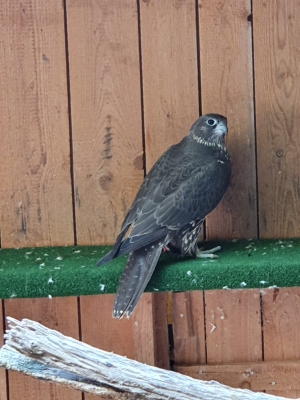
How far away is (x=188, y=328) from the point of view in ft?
6.70

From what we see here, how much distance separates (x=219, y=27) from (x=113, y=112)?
49 centimetres

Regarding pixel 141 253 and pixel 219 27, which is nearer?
pixel 141 253

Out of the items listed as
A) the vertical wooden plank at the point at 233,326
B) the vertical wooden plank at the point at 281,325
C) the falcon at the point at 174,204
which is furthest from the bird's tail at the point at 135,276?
the vertical wooden plank at the point at 281,325

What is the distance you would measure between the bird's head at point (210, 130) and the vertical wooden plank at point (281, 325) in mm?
635

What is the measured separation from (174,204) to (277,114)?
56 cm

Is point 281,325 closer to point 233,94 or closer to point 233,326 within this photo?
point 233,326

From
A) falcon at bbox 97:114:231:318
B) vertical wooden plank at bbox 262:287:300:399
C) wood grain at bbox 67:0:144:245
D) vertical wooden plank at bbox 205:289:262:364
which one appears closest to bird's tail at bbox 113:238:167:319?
falcon at bbox 97:114:231:318

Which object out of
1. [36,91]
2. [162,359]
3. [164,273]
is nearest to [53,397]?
[162,359]

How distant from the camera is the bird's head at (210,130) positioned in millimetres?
1757

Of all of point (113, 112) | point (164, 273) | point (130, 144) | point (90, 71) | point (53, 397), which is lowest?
point (53, 397)

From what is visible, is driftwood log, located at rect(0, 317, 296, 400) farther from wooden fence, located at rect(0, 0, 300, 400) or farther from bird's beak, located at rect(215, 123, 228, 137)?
bird's beak, located at rect(215, 123, 228, 137)

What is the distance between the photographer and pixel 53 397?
2062mm

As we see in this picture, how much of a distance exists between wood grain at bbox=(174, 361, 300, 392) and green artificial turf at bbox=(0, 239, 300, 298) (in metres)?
0.54

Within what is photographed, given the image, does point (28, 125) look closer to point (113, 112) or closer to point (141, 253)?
point (113, 112)
